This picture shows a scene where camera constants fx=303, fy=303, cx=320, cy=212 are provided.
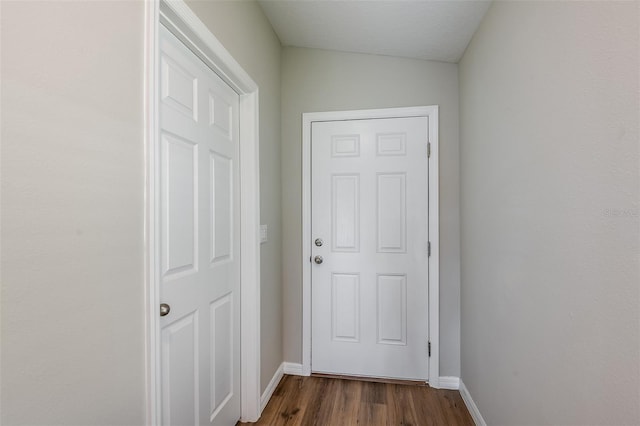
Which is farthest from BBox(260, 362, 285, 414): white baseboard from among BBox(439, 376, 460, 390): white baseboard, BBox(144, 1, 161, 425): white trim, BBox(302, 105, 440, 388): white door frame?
BBox(439, 376, 460, 390): white baseboard

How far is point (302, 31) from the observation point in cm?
207

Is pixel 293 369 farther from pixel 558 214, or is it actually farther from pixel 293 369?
pixel 558 214

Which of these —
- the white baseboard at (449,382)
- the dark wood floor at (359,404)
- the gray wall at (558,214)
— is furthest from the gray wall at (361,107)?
the gray wall at (558,214)

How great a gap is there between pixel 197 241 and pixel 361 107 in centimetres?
154

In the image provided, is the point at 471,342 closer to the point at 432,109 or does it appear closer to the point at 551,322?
the point at 551,322

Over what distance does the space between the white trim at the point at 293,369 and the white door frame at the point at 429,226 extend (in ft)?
0.09

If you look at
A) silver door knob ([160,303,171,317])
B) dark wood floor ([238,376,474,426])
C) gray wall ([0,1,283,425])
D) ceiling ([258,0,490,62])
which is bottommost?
dark wood floor ([238,376,474,426])

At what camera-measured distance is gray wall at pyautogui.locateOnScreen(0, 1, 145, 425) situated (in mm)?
627

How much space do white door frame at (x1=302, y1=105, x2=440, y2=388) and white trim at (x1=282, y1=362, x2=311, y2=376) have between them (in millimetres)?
28

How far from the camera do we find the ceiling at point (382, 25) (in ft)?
5.49

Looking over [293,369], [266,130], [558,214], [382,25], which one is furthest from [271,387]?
[382,25]

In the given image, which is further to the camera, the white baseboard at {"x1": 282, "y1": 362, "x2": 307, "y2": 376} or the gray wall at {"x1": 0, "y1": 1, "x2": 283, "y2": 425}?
the white baseboard at {"x1": 282, "y1": 362, "x2": 307, "y2": 376}

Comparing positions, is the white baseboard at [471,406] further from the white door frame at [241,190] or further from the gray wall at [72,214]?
the gray wall at [72,214]

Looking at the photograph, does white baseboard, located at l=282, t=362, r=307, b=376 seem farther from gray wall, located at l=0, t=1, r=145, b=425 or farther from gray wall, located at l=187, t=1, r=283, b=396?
gray wall, located at l=0, t=1, r=145, b=425
